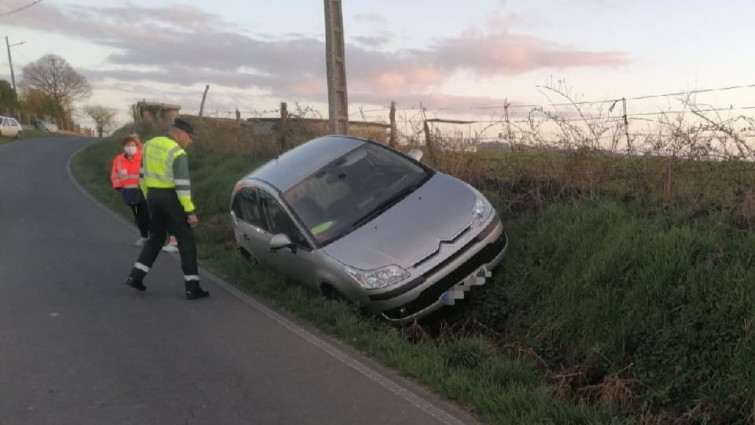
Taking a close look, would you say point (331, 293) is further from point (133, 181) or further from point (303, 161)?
point (133, 181)

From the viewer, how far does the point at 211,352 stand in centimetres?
525

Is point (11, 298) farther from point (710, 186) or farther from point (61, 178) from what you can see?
point (61, 178)

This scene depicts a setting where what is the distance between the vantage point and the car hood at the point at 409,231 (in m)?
5.85

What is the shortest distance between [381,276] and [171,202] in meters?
2.67

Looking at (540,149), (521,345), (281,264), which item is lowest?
(521,345)

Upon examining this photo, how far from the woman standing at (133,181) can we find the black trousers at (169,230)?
11.9 ft

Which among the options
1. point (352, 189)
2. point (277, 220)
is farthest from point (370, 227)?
point (277, 220)

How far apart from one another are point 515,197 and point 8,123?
48.0m

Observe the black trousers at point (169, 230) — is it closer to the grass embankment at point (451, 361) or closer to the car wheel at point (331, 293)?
the grass embankment at point (451, 361)

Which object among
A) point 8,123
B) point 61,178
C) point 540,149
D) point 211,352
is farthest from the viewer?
point 8,123

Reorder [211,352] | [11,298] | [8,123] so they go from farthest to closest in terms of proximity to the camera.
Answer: [8,123], [11,298], [211,352]

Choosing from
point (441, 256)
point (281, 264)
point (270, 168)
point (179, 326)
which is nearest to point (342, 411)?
point (441, 256)

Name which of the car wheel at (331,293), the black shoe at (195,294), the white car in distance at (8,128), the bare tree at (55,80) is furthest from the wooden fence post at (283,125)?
the bare tree at (55,80)

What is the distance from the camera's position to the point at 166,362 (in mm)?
5004
